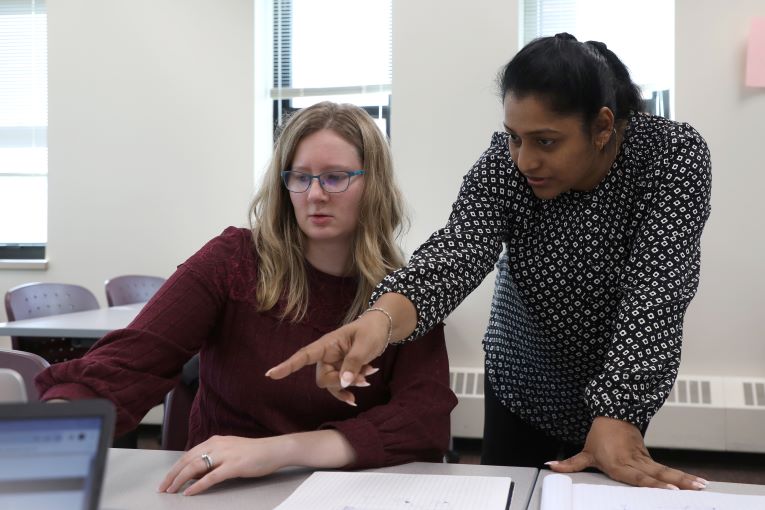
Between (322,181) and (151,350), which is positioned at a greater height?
(322,181)

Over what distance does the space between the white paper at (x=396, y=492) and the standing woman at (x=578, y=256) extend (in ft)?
0.43

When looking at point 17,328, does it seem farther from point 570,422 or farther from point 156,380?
point 570,422

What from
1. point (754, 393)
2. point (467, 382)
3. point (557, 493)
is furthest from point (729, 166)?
point (557, 493)

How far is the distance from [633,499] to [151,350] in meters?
0.75

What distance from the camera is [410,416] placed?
1292 mm

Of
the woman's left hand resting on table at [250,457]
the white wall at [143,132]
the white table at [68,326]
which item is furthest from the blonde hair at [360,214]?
the white wall at [143,132]

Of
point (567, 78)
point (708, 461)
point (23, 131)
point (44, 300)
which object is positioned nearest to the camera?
point (567, 78)

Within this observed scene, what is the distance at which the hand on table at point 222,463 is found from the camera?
1.09m

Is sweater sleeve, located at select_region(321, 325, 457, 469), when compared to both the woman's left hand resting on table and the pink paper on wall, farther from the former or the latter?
the pink paper on wall

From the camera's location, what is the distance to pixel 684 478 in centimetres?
108

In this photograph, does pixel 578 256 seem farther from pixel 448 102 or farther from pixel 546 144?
pixel 448 102

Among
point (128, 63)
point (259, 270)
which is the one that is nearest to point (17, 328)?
point (259, 270)

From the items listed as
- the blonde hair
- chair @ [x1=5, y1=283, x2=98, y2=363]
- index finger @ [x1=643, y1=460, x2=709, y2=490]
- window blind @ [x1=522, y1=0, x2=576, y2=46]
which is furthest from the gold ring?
window blind @ [x1=522, y1=0, x2=576, y2=46]

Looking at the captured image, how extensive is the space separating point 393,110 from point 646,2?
4.33 feet
